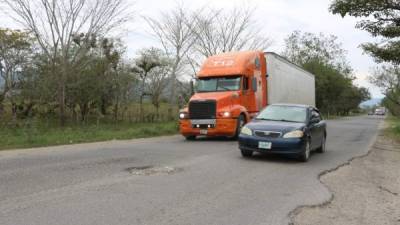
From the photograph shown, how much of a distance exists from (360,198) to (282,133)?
3.73 m

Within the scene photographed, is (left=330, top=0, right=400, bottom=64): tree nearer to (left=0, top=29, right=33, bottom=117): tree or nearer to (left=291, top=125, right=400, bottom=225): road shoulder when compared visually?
(left=291, top=125, right=400, bottom=225): road shoulder

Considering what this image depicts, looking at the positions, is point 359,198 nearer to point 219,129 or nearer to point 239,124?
point 219,129

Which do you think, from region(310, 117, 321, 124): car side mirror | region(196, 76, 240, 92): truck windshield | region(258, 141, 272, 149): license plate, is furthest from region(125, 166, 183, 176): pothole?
region(196, 76, 240, 92): truck windshield

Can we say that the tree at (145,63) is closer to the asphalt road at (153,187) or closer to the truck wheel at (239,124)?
the truck wheel at (239,124)

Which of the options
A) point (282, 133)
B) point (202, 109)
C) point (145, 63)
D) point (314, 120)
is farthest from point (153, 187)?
point (145, 63)

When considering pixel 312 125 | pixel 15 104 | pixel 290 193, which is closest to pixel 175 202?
pixel 290 193

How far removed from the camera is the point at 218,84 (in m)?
18.1

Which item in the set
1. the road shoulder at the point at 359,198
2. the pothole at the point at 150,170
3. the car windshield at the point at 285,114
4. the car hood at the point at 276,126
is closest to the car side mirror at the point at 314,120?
the car windshield at the point at 285,114

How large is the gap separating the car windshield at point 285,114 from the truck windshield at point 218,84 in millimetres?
4833

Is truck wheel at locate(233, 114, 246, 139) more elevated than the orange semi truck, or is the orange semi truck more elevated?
the orange semi truck

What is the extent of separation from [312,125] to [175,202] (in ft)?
22.2

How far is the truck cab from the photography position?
16.9m

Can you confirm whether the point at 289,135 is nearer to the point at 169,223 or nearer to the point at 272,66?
the point at 169,223

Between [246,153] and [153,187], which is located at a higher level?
[246,153]
